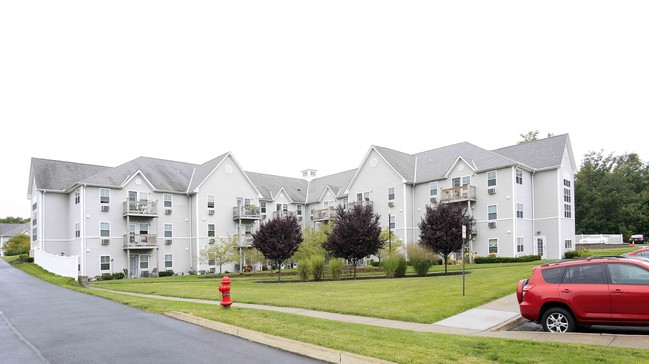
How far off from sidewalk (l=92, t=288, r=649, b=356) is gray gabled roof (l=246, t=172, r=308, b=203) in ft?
137

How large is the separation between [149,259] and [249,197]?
1266 cm

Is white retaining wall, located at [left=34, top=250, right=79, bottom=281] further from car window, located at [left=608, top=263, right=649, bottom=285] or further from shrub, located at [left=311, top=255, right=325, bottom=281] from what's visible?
car window, located at [left=608, top=263, right=649, bottom=285]

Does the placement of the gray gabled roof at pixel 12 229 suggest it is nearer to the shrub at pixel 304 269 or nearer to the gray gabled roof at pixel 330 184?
the gray gabled roof at pixel 330 184

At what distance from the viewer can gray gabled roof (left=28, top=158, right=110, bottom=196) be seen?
142 ft

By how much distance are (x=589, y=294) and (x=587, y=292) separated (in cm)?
6

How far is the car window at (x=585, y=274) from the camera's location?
10.1m

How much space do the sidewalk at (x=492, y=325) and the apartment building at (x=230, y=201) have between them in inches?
1033

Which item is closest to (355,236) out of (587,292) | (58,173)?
(587,292)

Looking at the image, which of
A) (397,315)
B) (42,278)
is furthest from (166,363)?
(42,278)

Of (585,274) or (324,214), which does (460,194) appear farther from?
(585,274)

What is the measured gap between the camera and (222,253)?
4191 centimetres

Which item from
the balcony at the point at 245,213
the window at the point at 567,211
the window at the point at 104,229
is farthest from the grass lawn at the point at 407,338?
the balcony at the point at 245,213

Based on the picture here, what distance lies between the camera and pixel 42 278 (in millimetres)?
31781

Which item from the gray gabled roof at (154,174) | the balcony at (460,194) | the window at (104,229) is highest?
the gray gabled roof at (154,174)
